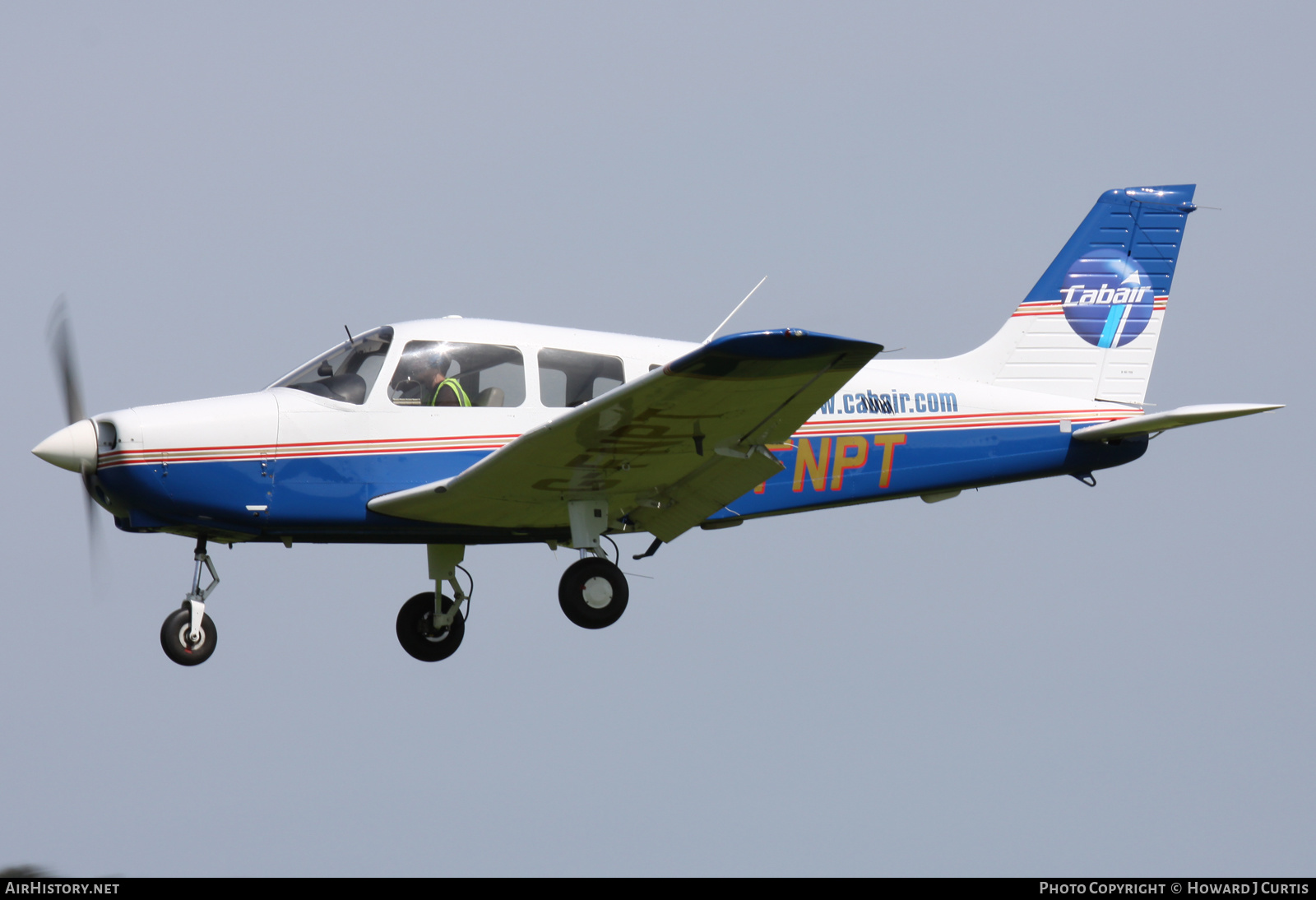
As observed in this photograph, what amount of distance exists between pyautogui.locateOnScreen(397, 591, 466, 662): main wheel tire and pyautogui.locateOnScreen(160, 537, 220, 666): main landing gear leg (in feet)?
6.38

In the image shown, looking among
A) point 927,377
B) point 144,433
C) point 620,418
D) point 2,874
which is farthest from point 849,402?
point 2,874

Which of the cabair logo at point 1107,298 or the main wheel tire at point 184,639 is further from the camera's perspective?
the cabair logo at point 1107,298

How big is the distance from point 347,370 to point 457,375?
0.83 meters

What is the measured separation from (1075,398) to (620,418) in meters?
5.23

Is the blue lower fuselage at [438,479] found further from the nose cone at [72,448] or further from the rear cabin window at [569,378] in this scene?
the rear cabin window at [569,378]

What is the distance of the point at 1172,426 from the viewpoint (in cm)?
1306

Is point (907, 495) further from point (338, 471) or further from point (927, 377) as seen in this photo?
point (338, 471)

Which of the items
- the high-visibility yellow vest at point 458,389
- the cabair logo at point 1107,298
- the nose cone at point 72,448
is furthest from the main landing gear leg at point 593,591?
the cabair logo at point 1107,298

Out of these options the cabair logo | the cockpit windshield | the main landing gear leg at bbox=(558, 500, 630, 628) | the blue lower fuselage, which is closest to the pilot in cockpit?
the cockpit windshield

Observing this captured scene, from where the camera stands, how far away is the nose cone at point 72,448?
11.1 m

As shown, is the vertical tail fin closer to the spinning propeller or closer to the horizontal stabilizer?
the horizontal stabilizer

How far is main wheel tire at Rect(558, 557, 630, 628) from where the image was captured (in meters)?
11.8

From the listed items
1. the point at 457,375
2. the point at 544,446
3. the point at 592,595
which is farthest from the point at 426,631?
the point at 544,446

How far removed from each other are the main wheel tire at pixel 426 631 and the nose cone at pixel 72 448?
2.98 metres
